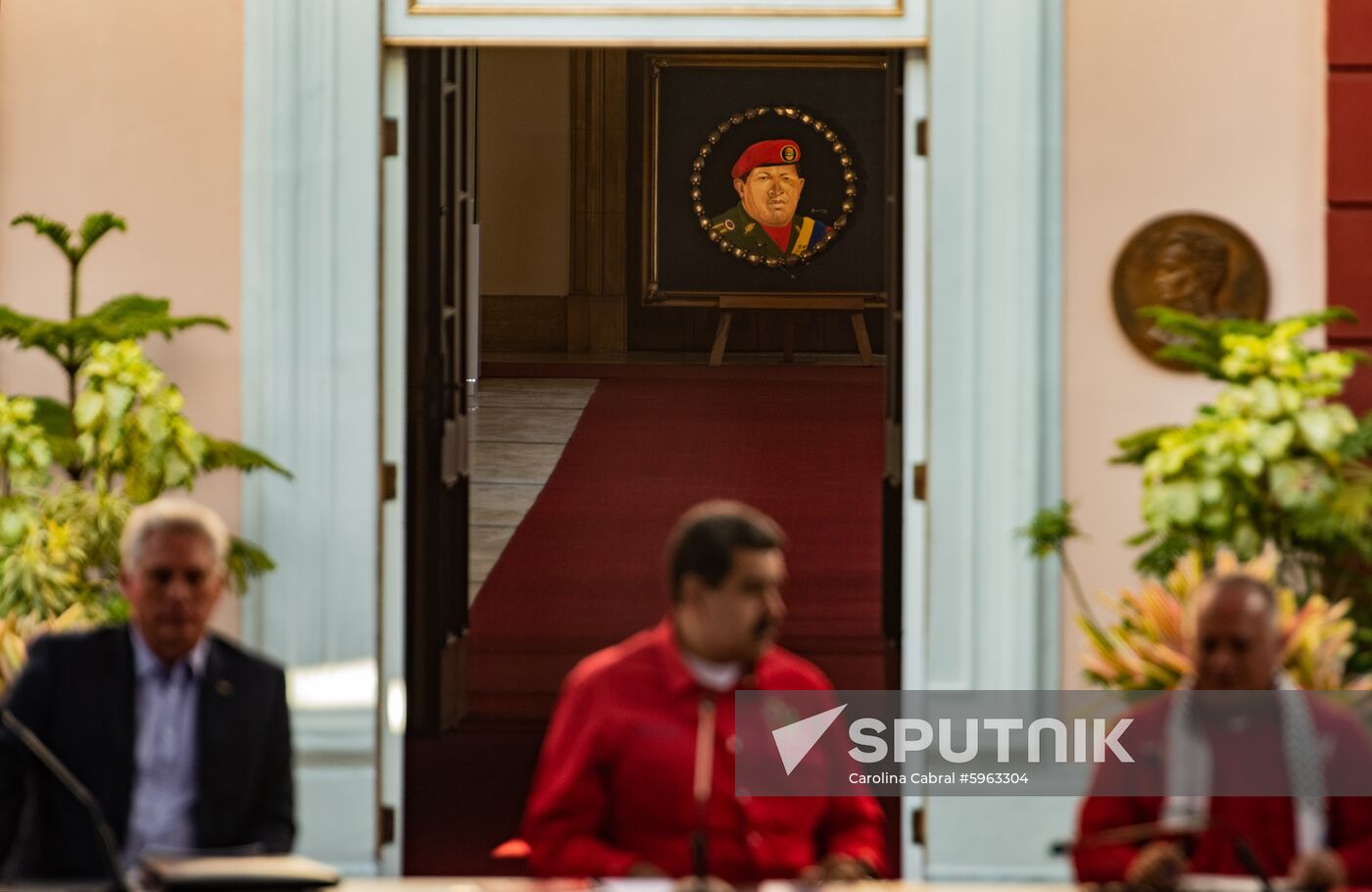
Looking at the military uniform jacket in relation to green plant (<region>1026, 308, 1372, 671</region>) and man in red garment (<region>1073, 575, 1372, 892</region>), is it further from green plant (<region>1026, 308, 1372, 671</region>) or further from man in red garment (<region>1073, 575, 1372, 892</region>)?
man in red garment (<region>1073, 575, 1372, 892</region>)

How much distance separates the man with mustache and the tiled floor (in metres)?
2.98

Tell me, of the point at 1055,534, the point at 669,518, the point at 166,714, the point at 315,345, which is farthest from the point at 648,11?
the point at 669,518

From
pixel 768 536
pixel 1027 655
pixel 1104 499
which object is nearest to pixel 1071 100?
pixel 1104 499

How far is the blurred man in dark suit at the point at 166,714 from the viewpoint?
3428mm

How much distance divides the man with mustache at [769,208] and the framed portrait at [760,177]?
10mm

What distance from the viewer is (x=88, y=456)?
16.9ft

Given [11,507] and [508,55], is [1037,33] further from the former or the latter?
[508,55]

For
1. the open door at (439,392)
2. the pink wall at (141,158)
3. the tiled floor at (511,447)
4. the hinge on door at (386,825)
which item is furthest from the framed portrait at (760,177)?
the hinge on door at (386,825)

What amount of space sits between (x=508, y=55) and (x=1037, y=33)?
50.0 ft

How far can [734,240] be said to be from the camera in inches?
791

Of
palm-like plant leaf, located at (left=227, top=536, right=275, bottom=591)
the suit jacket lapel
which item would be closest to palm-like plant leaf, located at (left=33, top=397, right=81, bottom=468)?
palm-like plant leaf, located at (left=227, top=536, right=275, bottom=591)

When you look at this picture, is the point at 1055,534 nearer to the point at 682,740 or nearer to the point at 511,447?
the point at 682,740

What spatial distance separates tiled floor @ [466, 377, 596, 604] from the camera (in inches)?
441

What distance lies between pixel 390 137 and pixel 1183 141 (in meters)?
2.28
